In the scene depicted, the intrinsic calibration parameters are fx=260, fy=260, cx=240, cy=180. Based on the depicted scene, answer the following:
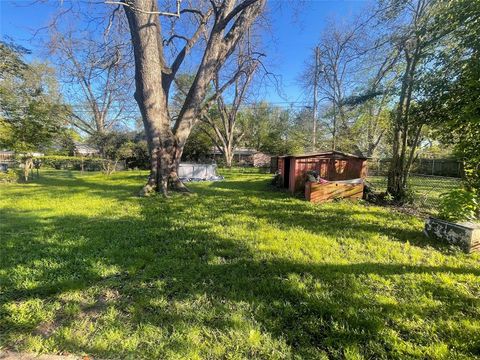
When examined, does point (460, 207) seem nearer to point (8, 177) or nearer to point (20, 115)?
point (8, 177)

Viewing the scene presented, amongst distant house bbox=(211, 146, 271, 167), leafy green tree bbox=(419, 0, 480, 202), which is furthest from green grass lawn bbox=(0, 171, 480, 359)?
distant house bbox=(211, 146, 271, 167)

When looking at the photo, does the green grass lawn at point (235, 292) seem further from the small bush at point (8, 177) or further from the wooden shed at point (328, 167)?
the small bush at point (8, 177)

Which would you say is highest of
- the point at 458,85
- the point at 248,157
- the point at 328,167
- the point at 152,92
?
the point at 152,92

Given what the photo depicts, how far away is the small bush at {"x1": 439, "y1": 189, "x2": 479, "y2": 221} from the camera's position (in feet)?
13.5

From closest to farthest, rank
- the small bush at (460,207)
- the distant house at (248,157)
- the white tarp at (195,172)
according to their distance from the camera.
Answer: the small bush at (460,207), the white tarp at (195,172), the distant house at (248,157)

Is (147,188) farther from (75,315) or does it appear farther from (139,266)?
(75,315)

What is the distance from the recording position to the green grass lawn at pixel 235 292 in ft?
6.06

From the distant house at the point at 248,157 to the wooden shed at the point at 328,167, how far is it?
2290cm

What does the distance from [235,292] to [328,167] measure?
8184mm

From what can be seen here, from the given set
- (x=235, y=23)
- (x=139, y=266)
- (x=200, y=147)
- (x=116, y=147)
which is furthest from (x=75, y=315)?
(x=200, y=147)

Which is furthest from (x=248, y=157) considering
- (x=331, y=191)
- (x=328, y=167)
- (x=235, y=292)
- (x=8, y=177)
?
(x=235, y=292)

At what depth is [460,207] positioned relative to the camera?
415cm

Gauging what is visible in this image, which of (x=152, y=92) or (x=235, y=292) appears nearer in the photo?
(x=235, y=292)

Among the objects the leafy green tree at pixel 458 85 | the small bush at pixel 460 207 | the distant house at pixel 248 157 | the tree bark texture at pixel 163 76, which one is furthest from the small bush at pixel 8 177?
the distant house at pixel 248 157
